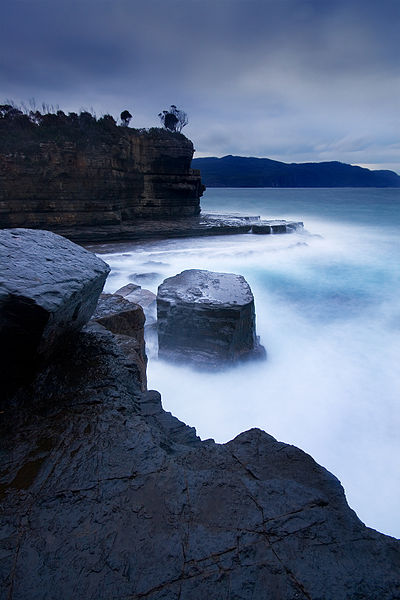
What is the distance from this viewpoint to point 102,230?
1786 cm

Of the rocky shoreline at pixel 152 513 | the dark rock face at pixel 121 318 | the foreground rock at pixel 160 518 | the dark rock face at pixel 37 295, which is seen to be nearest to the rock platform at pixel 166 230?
the dark rock face at pixel 121 318

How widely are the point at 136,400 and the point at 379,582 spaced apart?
5.36 feet

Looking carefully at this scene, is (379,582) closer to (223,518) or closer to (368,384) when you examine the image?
(223,518)

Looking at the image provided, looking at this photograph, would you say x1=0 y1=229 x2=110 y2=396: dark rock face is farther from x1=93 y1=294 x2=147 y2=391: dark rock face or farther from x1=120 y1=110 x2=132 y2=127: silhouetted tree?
x1=120 y1=110 x2=132 y2=127: silhouetted tree

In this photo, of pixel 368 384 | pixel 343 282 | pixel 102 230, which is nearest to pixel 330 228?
pixel 343 282

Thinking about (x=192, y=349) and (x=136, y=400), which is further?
(x=192, y=349)

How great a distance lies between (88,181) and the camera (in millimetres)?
18203

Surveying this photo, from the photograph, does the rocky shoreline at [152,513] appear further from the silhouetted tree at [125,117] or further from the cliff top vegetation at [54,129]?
the silhouetted tree at [125,117]

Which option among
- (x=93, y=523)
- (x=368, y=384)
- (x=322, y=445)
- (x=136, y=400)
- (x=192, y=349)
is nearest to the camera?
(x=93, y=523)

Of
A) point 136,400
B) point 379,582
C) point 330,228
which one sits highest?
point 379,582

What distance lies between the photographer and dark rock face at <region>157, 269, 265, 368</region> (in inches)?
205

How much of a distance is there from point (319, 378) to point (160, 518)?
5318mm

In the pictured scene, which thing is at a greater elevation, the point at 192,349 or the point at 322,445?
the point at 192,349

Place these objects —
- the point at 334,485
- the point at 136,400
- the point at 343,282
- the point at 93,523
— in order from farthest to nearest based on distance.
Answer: the point at 343,282
the point at 136,400
the point at 334,485
the point at 93,523
